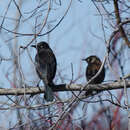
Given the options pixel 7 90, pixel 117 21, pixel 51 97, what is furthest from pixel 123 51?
pixel 7 90

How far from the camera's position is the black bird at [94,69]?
24.5 ft

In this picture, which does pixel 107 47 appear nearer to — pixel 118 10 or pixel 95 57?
pixel 118 10

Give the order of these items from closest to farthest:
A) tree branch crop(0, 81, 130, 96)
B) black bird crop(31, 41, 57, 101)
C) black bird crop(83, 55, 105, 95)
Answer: tree branch crop(0, 81, 130, 96)
black bird crop(31, 41, 57, 101)
black bird crop(83, 55, 105, 95)

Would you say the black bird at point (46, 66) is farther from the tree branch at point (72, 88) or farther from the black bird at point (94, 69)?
the black bird at point (94, 69)

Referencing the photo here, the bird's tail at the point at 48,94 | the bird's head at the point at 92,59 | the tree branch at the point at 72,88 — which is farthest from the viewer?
the bird's head at the point at 92,59

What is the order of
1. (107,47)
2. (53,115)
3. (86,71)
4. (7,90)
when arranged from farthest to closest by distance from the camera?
1. (86,71)
2. (7,90)
3. (53,115)
4. (107,47)

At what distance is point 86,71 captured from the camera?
788 centimetres

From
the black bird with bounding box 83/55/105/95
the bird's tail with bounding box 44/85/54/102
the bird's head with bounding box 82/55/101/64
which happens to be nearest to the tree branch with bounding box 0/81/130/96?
the bird's tail with bounding box 44/85/54/102

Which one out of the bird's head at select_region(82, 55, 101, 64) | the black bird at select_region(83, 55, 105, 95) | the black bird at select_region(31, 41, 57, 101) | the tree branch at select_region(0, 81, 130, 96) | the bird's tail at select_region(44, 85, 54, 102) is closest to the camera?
the tree branch at select_region(0, 81, 130, 96)

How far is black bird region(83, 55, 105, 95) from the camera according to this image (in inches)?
294

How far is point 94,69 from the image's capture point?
7.91m

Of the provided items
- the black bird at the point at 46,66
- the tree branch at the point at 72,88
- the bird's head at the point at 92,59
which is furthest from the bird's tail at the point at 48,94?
the bird's head at the point at 92,59

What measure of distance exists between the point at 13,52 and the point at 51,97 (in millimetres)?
1095

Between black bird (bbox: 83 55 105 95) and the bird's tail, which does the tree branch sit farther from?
black bird (bbox: 83 55 105 95)
